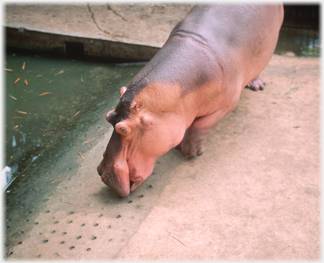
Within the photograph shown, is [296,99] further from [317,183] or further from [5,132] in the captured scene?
[5,132]

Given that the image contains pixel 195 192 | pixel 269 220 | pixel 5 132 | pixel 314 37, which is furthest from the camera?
pixel 314 37

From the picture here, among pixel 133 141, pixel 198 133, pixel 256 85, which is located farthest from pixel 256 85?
pixel 133 141

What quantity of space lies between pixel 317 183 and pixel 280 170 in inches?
12.2

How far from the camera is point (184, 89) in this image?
8.09ft

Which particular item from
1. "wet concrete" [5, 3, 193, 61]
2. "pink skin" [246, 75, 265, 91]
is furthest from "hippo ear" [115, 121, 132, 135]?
"wet concrete" [5, 3, 193, 61]

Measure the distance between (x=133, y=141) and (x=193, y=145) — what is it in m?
0.86

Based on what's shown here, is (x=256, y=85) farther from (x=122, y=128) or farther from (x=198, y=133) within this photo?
(x=122, y=128)

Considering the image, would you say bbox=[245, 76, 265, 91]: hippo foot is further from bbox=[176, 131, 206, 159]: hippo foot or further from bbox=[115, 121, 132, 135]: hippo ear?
bbox=[115, 121, 132, 135]: hippo ear

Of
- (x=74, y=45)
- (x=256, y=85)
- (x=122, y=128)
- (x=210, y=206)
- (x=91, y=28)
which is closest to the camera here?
(x=122, y=128)

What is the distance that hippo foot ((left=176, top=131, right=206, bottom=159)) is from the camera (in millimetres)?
3053

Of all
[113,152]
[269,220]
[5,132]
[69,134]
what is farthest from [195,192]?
[5,132]

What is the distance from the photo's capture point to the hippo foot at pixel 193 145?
3.05m

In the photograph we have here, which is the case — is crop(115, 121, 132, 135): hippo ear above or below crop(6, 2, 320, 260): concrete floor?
above

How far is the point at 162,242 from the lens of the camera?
7.51ft
